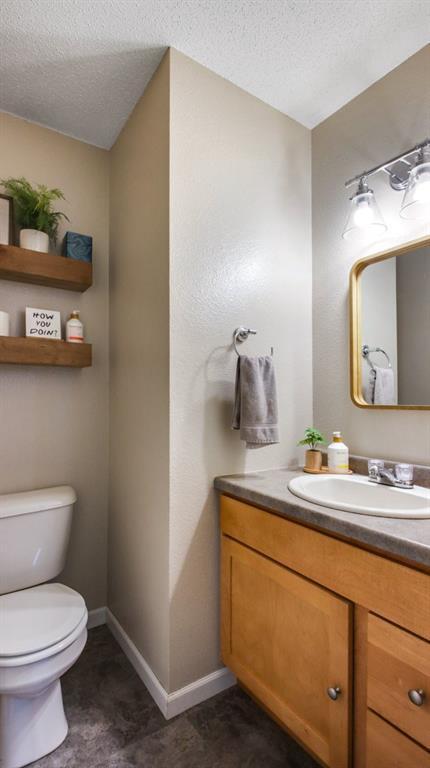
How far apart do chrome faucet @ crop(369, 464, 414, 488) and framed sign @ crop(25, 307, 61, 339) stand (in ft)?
4.71

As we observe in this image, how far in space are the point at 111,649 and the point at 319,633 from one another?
3.79 feet

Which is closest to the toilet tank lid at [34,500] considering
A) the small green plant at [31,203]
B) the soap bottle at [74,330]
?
the soap bottle at [74,330]

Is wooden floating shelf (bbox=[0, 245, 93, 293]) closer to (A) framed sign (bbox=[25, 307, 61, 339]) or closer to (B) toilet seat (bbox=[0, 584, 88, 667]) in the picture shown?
(A) framed sign (bbox=[25, 307, 61, 339])

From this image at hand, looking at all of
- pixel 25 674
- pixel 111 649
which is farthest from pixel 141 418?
pixel 111 649

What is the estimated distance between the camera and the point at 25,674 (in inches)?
43.6

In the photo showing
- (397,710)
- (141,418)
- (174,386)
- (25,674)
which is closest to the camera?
(397,710)

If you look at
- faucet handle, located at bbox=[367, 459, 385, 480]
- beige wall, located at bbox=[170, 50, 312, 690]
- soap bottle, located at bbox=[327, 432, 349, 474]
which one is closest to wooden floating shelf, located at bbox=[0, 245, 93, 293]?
beige wall, located at bbox=[170, 50, 312, 690]

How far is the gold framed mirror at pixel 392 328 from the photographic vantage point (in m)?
1.36

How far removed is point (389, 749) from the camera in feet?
2.82

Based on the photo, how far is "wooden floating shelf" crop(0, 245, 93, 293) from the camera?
155cm

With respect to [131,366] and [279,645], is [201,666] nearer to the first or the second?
[279,645]

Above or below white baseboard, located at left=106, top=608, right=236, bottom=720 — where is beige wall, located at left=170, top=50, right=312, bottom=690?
above

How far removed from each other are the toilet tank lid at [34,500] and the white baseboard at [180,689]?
71cm

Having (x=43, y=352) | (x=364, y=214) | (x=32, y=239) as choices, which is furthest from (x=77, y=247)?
(x=364, y=214)
